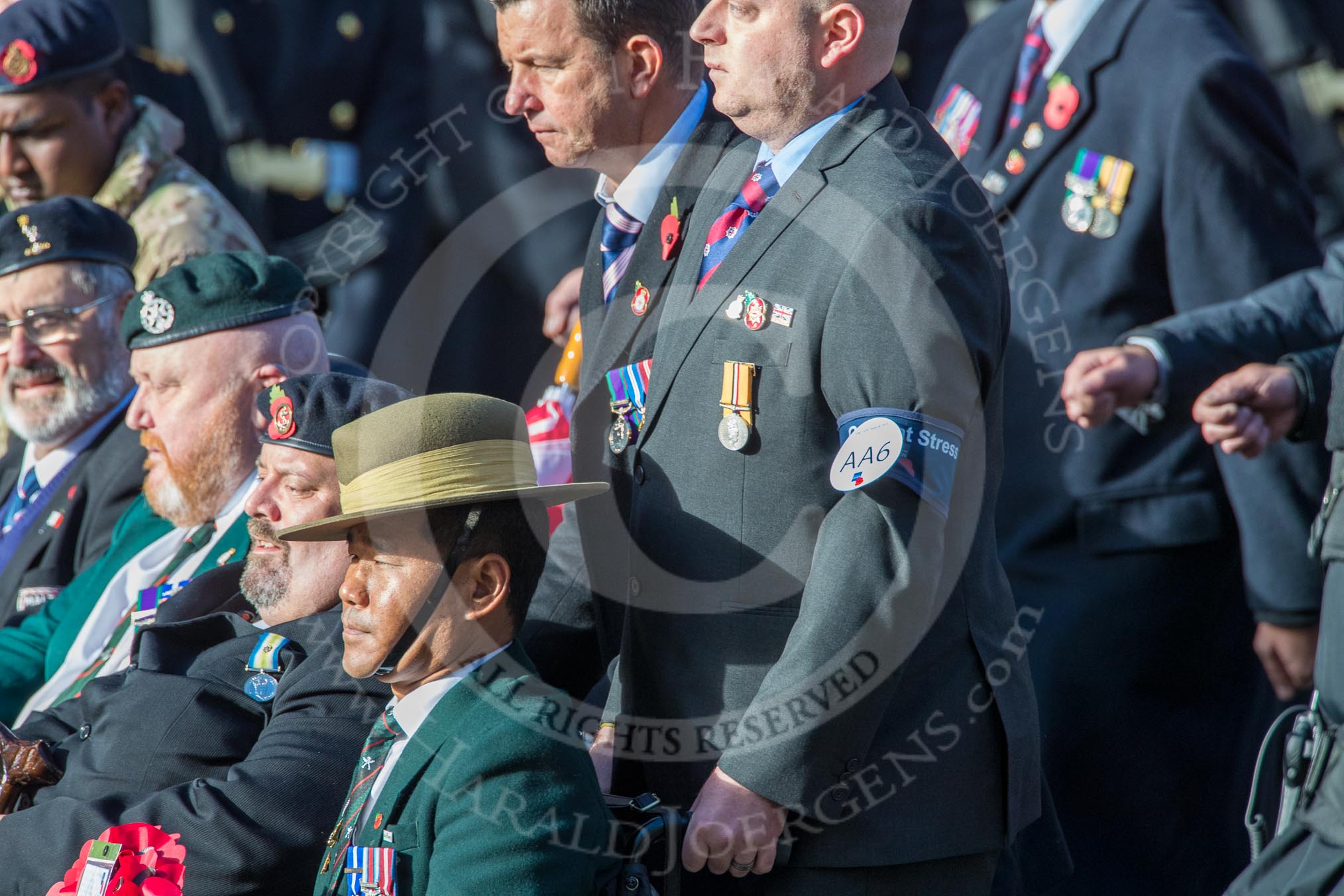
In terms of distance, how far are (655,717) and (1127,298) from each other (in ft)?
5.73

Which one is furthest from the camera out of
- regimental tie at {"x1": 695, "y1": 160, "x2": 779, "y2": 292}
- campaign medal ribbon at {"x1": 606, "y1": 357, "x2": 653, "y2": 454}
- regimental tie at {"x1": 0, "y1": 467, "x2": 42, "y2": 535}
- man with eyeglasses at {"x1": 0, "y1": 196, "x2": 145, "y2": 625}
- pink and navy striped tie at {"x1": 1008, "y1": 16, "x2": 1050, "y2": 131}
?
regimental tie at {"x1": 0, "y1": 467, "x2": 42, "y2": 535}

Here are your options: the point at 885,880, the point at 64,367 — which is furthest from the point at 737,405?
the point at 64,367

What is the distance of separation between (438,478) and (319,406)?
74 centimetres

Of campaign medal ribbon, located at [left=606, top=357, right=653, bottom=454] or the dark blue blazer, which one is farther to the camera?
the dark blue blazer

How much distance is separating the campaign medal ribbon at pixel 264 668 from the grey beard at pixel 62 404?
181 centimetres

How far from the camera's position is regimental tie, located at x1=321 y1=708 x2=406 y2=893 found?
2.26 metres

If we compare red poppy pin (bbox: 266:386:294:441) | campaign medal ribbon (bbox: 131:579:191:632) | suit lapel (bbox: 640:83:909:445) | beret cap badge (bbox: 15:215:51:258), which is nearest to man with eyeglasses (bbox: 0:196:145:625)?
beret cap badge (bbox: 15:215:51:258)

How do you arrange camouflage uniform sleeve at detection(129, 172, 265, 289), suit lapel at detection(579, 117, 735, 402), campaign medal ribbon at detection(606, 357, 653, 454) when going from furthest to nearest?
camouflage uniform sleeve at detection(129, 172, 265, 289) < suit lapel at detection(579, 117, 735, 402) < campaign medal ribbon at detection(606, 357, 653, 454)

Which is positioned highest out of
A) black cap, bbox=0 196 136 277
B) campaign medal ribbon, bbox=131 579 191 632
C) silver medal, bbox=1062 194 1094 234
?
black cap, bbox=0 196 136 277

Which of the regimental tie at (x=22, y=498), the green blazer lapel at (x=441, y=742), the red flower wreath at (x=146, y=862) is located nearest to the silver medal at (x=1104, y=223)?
the green blazer lapel at (x=441, y=742)

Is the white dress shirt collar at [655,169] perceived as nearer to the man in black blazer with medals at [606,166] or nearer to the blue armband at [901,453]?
the man in black blazer with medals at [606,166]

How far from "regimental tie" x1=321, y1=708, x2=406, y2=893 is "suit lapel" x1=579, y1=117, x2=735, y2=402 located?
73 centimetres

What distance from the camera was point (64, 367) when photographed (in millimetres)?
4297

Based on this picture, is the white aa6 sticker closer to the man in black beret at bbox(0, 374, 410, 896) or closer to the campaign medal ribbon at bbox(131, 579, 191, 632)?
the man in black beret at bbox(0, 374, 410, 896)
